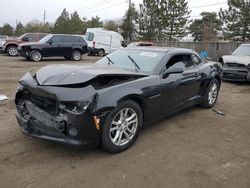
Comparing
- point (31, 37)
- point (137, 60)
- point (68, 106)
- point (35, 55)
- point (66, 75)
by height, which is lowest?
point (68, 106)

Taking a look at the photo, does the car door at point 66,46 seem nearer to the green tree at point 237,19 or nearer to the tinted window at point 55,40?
the tinted window at point 55,40

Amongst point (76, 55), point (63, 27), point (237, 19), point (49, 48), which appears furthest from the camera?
point (63, 27)

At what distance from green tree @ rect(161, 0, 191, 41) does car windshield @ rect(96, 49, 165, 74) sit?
3409 cm

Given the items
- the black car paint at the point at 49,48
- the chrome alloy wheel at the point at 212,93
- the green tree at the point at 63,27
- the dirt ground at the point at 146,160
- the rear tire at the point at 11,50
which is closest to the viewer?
the dirt ground at the point at 146,160

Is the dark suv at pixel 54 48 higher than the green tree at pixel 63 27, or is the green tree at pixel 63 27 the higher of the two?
the green tree at pixel 63 27

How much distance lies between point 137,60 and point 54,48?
1306 cm

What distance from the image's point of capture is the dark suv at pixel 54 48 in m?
16.8

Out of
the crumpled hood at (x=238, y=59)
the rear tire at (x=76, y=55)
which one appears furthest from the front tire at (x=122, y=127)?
the rear tire at (x=76, y=55)

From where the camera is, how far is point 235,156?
4.16m

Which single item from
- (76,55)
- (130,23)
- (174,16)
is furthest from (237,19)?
(76,55)

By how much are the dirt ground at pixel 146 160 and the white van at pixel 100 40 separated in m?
19.7

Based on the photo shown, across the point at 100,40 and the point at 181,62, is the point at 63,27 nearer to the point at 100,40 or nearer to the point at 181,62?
the point at 100,40

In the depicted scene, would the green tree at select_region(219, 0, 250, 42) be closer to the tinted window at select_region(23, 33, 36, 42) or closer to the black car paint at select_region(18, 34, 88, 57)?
the black car paint at select_region(18, 34, 88, 57)

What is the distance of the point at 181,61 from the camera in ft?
18.8
